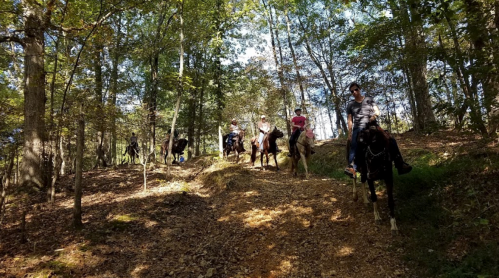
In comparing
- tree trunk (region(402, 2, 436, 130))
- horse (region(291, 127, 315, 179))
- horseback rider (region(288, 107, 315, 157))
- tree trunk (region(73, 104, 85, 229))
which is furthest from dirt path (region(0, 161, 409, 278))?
tree trunk (region(402, 2, 436, 130))

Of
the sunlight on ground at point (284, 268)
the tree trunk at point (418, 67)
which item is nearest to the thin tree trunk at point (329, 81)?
the tree trunk at point (418, 67)

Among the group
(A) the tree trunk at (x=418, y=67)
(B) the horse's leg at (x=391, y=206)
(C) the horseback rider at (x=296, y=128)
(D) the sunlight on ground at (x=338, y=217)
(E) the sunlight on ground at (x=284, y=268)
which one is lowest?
(E) the sunlight on ground at (x=284, y=268)

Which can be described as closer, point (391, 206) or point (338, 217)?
point (391, 206)

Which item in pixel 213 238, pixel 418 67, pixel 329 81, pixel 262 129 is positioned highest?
pixel 329 81

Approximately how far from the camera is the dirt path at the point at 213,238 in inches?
179

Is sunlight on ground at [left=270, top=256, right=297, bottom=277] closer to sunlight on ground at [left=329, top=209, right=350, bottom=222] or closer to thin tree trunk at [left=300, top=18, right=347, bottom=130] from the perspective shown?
sunlight on ground at [left=329, top=209, right=350, bottom=222]

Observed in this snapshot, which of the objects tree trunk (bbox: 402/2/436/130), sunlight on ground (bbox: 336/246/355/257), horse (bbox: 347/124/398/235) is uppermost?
tree trunk (bbox: 402/2/436/130)

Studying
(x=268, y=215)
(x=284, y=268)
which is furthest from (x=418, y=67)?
(x=284, y=268)

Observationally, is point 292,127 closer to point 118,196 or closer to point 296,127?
point 296,127

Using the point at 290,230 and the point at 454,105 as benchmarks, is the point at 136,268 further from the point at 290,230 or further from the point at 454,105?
the point at 454,105

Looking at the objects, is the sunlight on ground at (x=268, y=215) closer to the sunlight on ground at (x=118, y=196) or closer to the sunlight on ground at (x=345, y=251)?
the sunlight on ground at (x=345, y=251)

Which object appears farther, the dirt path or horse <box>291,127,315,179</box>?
horse <box>291,127,315,179</box>

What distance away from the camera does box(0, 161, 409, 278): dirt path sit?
454 cm

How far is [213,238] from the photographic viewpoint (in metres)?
6.07
